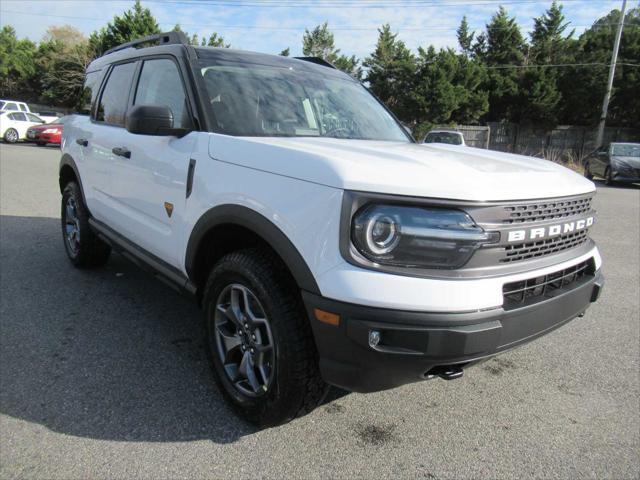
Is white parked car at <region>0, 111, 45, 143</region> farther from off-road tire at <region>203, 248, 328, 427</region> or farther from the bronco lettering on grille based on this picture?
the bronco lettering on grille

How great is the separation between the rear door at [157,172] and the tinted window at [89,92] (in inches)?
47.0

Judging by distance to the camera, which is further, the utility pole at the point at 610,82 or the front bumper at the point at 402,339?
the utility pole at the point at 610,82

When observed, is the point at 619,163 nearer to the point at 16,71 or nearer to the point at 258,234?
the point at 258,234

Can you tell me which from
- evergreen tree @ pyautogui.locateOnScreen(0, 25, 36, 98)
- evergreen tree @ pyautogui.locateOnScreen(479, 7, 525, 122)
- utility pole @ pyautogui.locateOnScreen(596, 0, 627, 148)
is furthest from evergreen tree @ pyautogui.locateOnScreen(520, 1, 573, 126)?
evergreen tree @ pyautogui.locateOnScreen(0, 25, 36, 98)

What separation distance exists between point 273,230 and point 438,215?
A: 27.8 inches

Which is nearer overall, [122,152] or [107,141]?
[122,152]

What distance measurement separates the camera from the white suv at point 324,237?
6.15ft

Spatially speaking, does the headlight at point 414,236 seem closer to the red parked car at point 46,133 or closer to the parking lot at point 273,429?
the parking lot at point 273,429

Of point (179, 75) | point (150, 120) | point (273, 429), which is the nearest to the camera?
point (273, 429)

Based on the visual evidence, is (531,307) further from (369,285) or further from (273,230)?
(273,230)

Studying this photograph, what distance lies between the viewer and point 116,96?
405 centimetres

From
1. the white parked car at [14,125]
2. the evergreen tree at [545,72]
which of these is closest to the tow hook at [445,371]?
the white parked car at [14,125]

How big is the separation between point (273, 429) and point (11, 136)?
84.8ft

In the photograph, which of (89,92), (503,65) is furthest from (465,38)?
→ (89,92)
